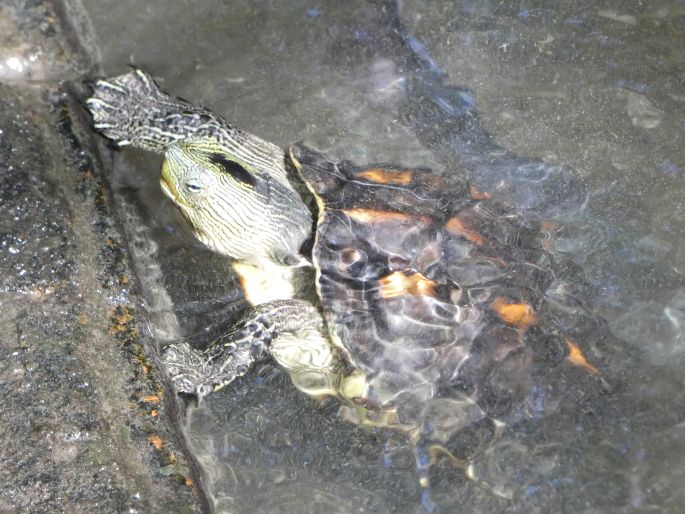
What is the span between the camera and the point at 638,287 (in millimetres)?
3080

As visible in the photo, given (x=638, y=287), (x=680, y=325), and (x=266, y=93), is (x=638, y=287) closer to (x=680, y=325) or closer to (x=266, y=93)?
(x=680, y=325)

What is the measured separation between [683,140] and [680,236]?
64 centimetres

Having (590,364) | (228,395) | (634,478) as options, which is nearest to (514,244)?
(590,364)

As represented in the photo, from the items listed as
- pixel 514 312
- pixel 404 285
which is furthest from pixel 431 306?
pixel 514 312

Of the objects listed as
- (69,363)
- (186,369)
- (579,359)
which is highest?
(69,363)

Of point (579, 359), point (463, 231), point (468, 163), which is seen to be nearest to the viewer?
point (579, 359)

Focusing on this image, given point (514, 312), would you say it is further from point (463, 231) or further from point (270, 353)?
point (270, 353)

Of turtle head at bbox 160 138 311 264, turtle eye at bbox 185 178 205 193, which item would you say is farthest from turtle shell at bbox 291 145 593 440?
turtle eye at bbox 185 178 205 193

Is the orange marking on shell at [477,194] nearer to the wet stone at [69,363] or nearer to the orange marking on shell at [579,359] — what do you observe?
the orange marking on shell at [579,359]

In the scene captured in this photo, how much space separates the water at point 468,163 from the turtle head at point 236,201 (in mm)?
256

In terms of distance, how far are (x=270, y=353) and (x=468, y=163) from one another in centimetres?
155

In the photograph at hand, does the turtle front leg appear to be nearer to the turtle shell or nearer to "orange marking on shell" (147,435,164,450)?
the turtle shell

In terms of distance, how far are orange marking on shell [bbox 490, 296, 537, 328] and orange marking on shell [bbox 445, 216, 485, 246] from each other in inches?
11.7

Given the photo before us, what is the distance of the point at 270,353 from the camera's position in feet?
10.5
